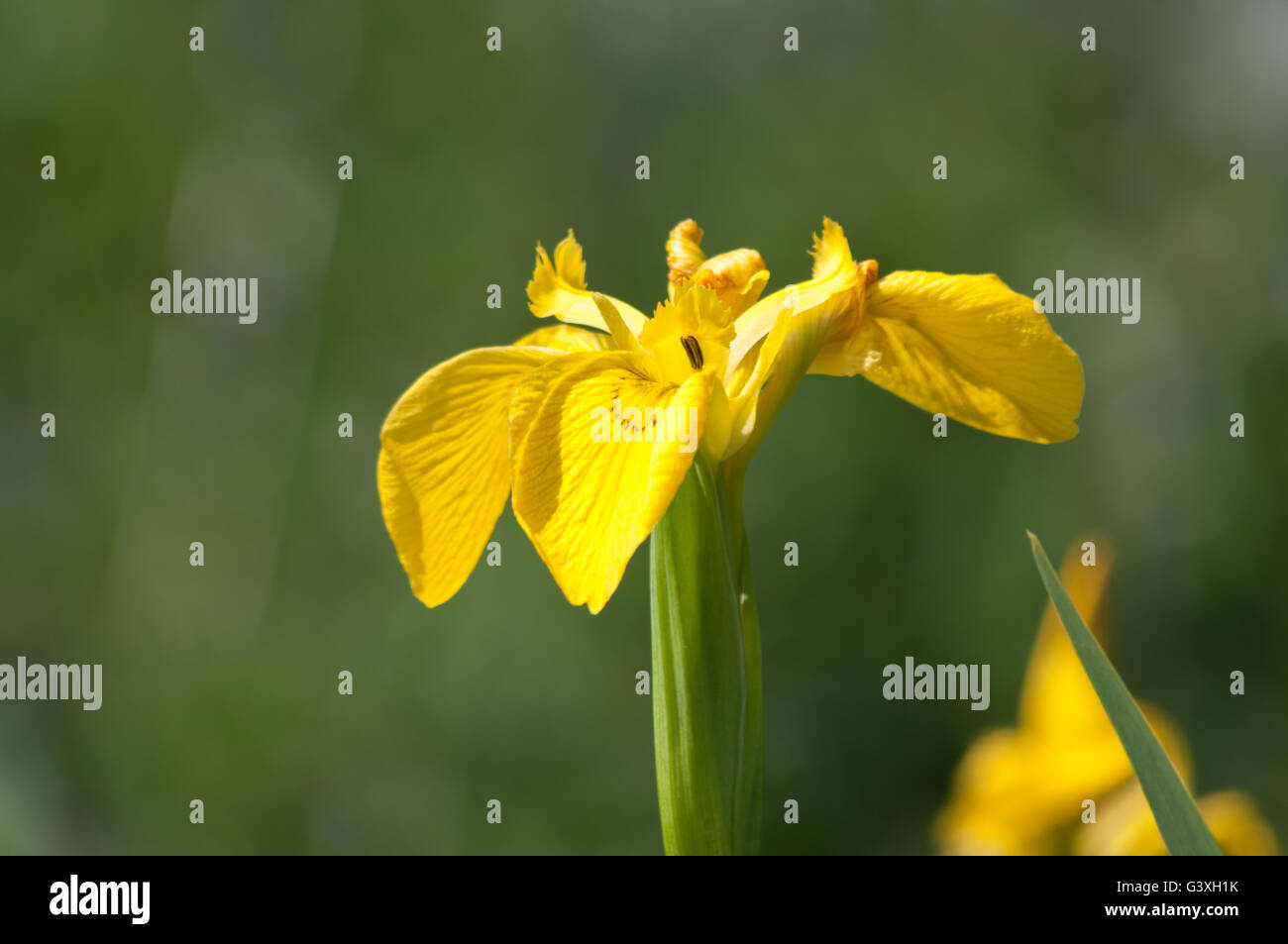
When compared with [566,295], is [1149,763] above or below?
below

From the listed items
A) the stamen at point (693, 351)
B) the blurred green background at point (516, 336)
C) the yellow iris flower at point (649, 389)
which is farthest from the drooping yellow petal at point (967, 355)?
the blurred green background at point (516, 336)

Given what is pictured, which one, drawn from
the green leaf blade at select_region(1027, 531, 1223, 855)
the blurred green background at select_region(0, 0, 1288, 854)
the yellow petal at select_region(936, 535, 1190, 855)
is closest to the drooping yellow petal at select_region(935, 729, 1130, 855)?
→ the yellow petal at select_region(936, 535, 1190, 855)

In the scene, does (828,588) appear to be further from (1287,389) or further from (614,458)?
(614,458)

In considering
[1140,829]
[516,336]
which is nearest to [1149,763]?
[1140,829]

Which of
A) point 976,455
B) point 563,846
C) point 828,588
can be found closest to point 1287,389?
point 976,455

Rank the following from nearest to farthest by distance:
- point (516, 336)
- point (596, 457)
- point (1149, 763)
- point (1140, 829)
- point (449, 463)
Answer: point (1149, 763) < point (596, 457) < point (449, 463) < point (1140, 829) < point (516, 336)

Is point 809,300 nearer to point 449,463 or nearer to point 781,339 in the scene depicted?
point 781,339
